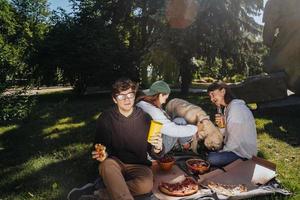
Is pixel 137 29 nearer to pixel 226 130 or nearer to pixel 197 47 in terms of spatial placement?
pixel 197 47

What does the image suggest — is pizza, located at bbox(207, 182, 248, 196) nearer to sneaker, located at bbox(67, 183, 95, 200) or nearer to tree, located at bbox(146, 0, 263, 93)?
sneaker, located at bbox(67, 183, 95, 200)

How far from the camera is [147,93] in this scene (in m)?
7.92

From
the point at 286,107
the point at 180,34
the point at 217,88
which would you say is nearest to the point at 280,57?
the point at 286,107

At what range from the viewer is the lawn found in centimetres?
771

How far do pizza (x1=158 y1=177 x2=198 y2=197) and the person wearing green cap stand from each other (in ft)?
3.19

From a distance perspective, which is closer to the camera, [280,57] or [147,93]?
[147,93]

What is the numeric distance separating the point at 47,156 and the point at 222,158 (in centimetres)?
484

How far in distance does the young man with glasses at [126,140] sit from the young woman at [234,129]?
6.08 feet

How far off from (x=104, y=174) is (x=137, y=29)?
30212 mm

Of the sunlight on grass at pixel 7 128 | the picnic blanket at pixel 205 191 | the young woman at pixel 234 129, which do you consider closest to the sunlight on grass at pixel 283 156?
the picnic blanket at pixel 205 191

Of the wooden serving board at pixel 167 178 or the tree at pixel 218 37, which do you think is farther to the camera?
the tree at pixel 218 37

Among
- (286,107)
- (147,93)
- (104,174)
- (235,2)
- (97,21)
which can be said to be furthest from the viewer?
(97,21)

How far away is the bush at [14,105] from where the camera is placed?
799cm

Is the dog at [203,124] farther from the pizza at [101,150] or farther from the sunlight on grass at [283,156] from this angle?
the pizza at [101,150]
